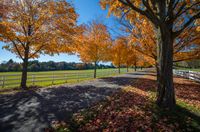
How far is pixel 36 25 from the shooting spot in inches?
500

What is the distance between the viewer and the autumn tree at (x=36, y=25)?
12365mm

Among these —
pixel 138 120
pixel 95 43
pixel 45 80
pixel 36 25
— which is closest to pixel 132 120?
pixel 138 120

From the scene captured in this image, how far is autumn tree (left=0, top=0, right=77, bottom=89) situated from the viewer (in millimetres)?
12365

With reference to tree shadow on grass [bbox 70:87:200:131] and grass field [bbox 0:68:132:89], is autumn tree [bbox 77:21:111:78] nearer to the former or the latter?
grass field [bbox 0:68:132:89]

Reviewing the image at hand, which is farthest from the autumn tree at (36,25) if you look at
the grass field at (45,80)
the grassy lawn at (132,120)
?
the grassy lawn at (132,120)

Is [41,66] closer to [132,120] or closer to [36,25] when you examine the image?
[36,25]

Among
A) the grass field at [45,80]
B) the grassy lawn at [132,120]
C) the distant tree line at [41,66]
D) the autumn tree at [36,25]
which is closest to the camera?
the grassy lawn at [132,120]

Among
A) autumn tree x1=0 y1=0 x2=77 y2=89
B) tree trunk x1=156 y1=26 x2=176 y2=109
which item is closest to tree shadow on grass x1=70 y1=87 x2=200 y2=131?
tree trunk x1=156 y1=26 x2=176 y2=109

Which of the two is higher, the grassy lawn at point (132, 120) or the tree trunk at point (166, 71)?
the tree trunk at point (166, 71)

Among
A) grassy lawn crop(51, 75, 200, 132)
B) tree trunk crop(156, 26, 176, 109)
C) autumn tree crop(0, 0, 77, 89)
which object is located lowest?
grassy lawn crop(51, 75, 200, 132)

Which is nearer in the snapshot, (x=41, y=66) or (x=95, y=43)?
(x=95, y=43)

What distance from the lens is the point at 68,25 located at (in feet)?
46.5

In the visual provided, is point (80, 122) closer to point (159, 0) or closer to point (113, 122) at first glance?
point (113, 122)

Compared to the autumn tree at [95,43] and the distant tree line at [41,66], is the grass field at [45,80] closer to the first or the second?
the autumn tree at [95,43]
